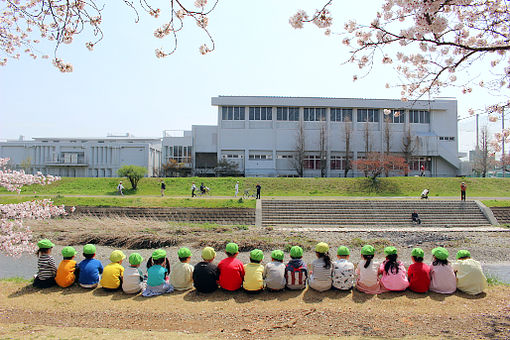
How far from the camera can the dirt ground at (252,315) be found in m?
5.09

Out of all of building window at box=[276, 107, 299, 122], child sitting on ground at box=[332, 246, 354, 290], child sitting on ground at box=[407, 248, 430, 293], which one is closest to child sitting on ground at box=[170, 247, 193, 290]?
child sitting on ground at box=[332, 246, 354, 290]

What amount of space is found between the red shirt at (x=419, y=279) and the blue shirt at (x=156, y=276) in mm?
4387

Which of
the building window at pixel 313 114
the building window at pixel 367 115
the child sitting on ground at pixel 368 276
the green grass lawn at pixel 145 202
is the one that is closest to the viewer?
the child sitting on ground at pixel 368 276

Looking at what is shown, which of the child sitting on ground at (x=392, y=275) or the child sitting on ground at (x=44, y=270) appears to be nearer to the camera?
the child sitting on ground at (x=392, y=275)

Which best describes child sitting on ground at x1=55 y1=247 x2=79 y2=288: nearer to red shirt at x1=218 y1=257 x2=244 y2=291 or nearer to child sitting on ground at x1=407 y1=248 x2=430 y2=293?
red shirt at x1=218 y1=257 x2=244 y2=291

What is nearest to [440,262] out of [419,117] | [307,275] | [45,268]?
[307,275]

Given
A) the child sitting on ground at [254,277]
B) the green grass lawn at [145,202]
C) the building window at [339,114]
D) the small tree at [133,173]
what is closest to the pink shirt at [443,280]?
the child sitting on ground at [254,277]

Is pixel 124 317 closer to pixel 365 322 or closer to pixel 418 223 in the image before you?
pixel 365 322

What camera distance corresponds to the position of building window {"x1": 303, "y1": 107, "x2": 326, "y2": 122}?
48125mm

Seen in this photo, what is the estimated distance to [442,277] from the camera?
6445mm

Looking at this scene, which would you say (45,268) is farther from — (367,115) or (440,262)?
(367,115)

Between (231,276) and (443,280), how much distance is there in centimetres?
369

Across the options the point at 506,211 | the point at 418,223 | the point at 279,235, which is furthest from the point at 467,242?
the point at 506,211

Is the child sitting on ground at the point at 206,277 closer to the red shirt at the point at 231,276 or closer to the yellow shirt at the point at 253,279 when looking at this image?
the red shirt at the point at 231,276
